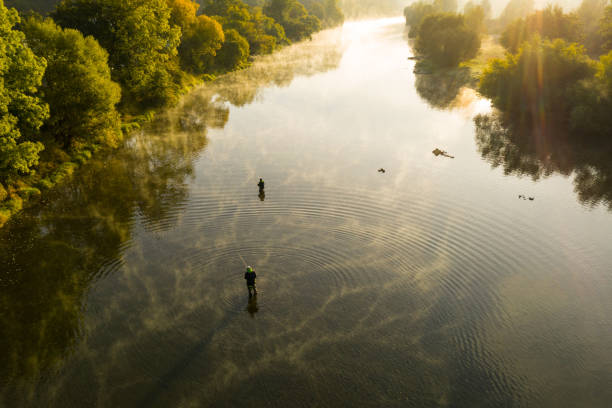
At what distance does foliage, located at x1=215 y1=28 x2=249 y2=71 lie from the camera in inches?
3482

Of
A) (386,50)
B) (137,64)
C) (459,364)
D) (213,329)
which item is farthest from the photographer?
(386,50)

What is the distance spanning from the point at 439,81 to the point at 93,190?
248ft

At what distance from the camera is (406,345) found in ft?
61.5

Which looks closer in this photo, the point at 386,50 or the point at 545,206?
the point at 545,206

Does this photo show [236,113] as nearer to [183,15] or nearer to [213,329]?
[183,15]

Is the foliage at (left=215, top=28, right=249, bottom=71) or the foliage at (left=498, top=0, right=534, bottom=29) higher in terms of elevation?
the foliage at (left=498, top=0, right=534, bottom=29)

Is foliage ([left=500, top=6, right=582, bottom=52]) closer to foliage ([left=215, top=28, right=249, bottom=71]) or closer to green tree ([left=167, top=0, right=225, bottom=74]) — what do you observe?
foliage ([left=215, top=28, right=249, bottom=71])

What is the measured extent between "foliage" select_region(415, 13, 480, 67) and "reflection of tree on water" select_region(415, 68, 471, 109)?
5.05m

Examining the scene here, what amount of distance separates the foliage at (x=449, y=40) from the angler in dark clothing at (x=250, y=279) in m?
94.7

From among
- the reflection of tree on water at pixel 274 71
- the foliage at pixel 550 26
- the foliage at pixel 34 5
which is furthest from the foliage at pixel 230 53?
the foliage at pixel 550 26

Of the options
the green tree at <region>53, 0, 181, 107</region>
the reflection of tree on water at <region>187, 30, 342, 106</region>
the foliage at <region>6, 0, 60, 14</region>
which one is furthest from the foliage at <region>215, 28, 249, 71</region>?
the foliage at <region>6, 0, 60, 14</region>

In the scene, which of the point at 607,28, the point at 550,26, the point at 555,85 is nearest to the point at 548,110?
the point at 555,85

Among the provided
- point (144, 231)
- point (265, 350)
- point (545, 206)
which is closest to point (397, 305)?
point (265, 350)

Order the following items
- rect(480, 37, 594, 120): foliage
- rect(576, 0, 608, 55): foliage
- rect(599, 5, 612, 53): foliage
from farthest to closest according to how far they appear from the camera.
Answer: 1. rect(576, 0, 608, 55): foliage
2. rect(599, 5, 612, 53): foliage
3. rect(480, 37, 594, 120): foliage
